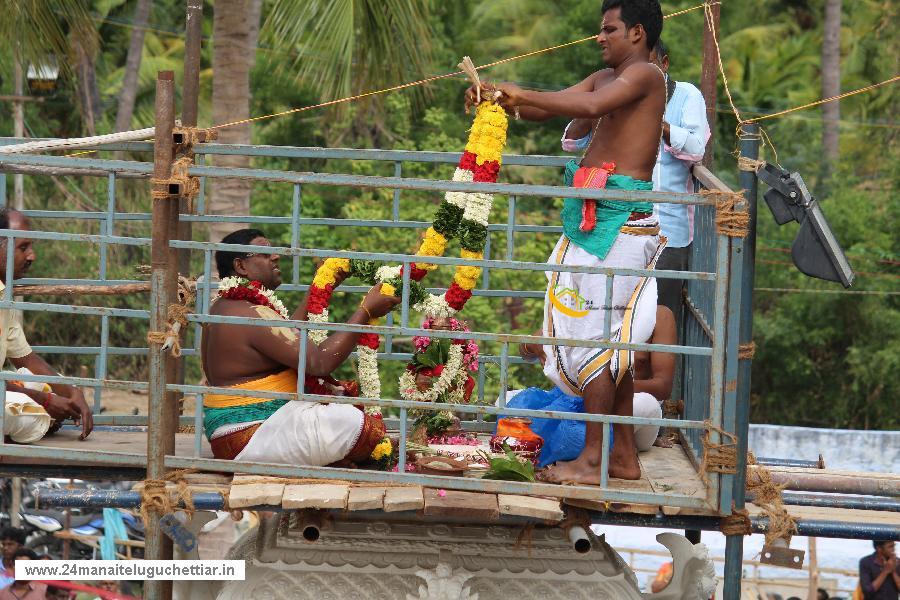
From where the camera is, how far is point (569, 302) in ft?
16.9

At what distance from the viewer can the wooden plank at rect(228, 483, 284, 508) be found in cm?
471

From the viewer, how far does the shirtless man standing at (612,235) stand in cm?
501

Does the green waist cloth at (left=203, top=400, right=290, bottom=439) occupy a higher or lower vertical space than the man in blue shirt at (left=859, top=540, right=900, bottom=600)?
higher

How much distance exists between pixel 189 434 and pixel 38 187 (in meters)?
13.9

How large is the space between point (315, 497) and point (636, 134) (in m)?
1.95

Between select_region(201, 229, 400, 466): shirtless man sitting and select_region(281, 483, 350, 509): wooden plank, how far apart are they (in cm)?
24

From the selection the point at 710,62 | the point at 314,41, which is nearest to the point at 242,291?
the point at 710,62

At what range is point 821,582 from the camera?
476 inches

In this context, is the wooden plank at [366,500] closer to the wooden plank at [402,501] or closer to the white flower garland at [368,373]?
the wooden plank at [402,501]

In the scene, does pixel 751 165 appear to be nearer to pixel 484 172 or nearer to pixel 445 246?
pixel 484 172

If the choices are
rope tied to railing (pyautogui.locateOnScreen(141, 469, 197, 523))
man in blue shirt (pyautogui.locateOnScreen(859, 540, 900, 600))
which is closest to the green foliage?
Result: man in blue shirt (pyautogui.locateOnScreen(859, 540, 900, 600))

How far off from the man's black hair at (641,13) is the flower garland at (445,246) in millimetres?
657

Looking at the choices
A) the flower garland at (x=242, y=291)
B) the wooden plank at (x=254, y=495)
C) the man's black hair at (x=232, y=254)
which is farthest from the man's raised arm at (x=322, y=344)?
the wooden plank at (x=254, y=495)

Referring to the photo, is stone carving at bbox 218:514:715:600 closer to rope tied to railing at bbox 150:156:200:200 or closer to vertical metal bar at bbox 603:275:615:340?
vertical metal bar at bbox 603:275:615:340
